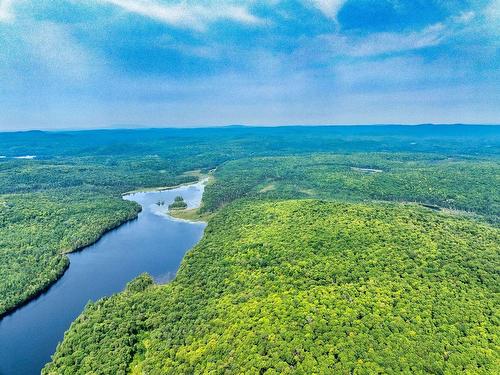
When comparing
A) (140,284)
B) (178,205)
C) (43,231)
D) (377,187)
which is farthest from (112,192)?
(377,187)

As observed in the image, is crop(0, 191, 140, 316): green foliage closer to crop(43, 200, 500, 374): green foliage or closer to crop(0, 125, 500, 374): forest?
crop(0, 125, 500, 374): forest

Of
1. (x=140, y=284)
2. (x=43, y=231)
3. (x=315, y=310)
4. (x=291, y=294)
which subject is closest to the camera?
(x=315, y=310)

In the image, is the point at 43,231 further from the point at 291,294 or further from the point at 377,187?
the point at 377,187

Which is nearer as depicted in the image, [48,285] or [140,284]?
[140,284]

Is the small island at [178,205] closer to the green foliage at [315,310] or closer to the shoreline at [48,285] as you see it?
the shoreline at [48,285]

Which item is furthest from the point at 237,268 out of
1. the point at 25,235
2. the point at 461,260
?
the point at 25,235

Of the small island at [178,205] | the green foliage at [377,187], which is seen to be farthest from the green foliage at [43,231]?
the green foliage at [377,187]

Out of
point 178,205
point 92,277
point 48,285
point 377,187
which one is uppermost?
point 377,187
